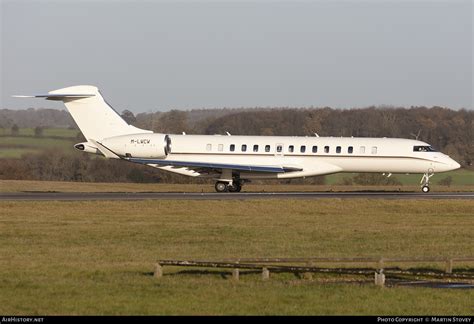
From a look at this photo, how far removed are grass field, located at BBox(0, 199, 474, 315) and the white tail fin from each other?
11622 millimetres

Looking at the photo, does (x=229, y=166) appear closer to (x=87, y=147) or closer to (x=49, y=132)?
(x=87, y=147)

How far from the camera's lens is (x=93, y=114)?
50250 millimetres

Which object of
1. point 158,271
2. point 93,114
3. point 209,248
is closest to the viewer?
point 158,271

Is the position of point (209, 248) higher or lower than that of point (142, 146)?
lower

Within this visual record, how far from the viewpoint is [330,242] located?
95.3 feet

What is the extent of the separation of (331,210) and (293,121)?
58248 millimetres

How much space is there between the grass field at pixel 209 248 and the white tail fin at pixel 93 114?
38.1 feet

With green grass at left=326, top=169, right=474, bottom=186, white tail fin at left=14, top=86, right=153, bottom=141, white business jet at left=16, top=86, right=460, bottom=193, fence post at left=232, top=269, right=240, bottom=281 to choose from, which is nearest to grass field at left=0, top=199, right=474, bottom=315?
fence post at left=232, top=269, right=240, bottom=281

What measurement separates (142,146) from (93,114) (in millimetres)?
3979

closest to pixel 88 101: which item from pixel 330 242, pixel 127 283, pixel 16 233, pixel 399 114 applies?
pixel 16 233

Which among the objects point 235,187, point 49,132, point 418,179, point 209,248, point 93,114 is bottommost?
point 209,248

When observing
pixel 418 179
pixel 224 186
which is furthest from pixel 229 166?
pixel 418 179

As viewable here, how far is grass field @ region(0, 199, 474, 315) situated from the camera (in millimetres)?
17938

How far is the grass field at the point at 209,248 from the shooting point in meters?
17.9
